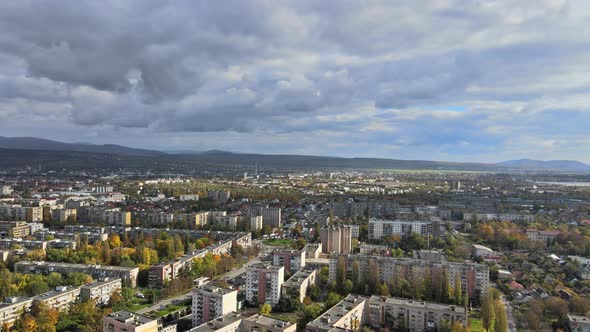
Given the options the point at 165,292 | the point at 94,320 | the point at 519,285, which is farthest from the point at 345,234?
the point at 94,320

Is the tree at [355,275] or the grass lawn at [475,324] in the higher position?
the tree at [355,275]

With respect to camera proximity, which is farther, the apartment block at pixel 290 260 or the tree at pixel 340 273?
the apartment block at pixel 290 260

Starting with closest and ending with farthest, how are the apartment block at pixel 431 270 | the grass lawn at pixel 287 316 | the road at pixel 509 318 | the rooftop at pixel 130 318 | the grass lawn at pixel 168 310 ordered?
the rooftop at pixel 130 318 < the road at pixel 509 318 < the grass lawn at pixel 287 316 < the grass lawn at pixel 168 310 < the apartment block at pixel 431 270

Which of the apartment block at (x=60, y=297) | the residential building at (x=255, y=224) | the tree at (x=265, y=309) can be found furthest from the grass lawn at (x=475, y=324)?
the residential building at (x=255, y=224)

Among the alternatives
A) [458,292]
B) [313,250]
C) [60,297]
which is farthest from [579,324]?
[60,297]

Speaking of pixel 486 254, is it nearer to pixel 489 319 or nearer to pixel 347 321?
pixel 489 319

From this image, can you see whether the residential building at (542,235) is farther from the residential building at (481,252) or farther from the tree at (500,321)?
the tree at (500,321)
